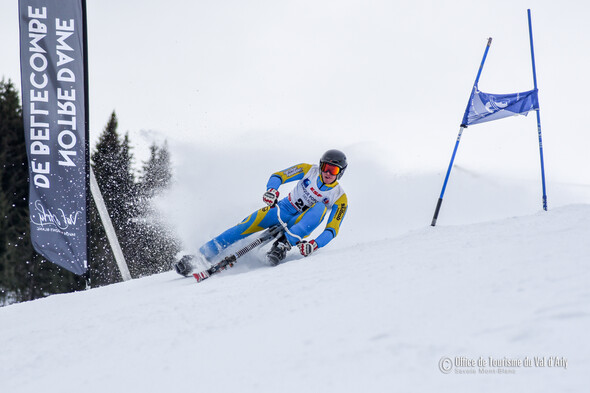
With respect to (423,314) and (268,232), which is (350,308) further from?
(268,232)

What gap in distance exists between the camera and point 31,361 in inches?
129

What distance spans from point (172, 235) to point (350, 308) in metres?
5.47

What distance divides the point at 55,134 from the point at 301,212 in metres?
4.06

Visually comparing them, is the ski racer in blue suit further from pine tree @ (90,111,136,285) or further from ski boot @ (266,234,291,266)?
pine tree @ (90,111,136,285)

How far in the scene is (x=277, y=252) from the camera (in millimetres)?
5262

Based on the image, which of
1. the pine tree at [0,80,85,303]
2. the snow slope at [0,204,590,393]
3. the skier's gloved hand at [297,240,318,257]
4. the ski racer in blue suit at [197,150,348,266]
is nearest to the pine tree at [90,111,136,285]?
the pine tree at [0,80,85,303]

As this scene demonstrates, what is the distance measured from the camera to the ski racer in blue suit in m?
5.53

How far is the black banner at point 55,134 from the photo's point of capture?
742 centimetres

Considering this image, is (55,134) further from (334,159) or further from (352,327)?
(352,327)

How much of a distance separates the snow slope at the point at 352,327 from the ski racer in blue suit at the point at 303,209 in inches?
40.0

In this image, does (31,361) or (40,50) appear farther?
(40,50)

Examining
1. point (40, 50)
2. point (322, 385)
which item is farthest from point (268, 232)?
point (40, 50)

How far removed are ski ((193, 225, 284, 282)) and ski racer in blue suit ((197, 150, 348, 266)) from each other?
0.07 meters
